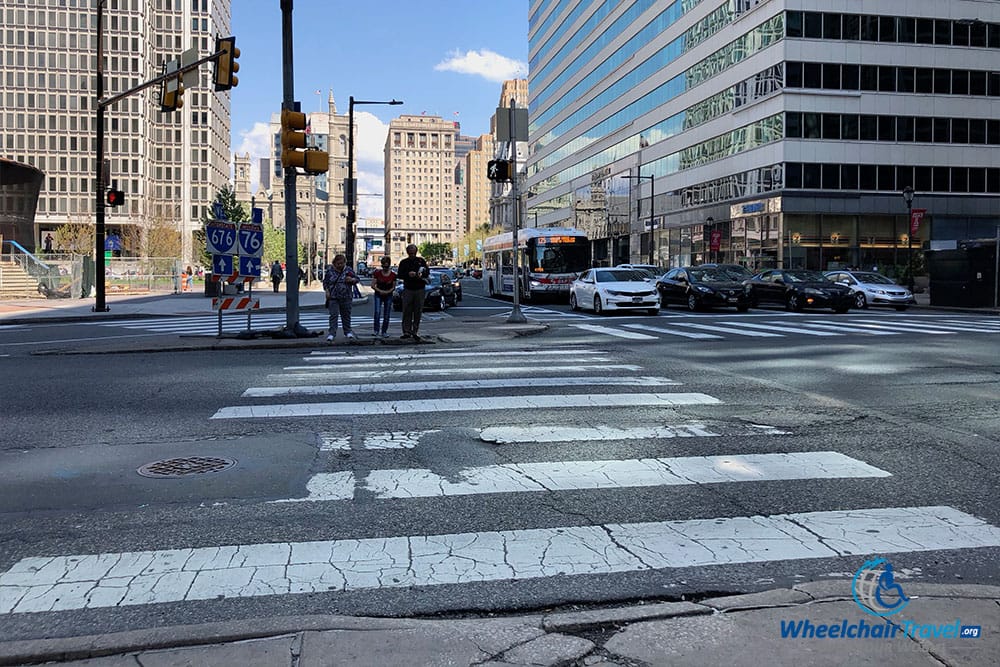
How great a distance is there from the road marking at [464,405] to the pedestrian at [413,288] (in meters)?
6.75

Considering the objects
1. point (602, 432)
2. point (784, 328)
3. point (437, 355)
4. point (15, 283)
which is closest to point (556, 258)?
point (784, 328)

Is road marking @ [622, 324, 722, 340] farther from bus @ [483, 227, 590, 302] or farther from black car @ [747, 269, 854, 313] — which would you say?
bus @ [483, 227, 590, 302]

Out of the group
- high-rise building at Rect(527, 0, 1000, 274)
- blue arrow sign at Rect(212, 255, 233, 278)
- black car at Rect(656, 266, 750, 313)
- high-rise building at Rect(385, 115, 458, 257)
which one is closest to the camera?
blue arrow sign at Rect(212, 255, 233, 278)

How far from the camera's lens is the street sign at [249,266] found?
1661cm

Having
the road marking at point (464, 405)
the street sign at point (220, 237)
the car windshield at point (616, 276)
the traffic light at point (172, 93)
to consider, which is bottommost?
the road marking at point (464, 405)

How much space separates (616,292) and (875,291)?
11.8m

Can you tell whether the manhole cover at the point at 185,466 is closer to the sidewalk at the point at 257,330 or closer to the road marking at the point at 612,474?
the road marking at the point at 612,474

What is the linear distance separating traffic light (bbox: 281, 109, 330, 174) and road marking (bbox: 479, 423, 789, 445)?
31.0 ft

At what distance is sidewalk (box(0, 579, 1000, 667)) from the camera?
312 cm

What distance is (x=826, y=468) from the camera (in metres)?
6.09

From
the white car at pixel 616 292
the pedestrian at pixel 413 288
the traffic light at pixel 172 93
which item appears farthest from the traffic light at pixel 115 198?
the white car at pixel 616 292

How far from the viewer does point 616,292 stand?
2478cm

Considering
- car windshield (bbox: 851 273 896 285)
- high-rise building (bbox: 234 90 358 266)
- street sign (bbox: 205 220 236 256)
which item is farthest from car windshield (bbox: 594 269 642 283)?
high-rise building (bbox: 234 90 358 266)

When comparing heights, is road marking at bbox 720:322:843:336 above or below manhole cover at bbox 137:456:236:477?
above
